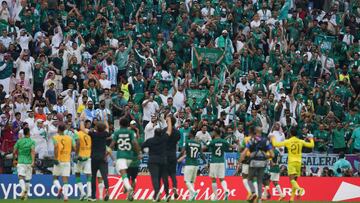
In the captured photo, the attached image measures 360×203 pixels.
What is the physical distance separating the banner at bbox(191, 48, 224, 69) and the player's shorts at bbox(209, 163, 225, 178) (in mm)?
9653

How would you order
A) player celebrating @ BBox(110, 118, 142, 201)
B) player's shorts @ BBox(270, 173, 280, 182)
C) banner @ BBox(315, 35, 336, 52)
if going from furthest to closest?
banner @ BBox(315, 35, 336, 52) < player's shorts @ BBox(270, 173, 280, 182) < player celebrating @ BBox(110, 118, 142, 201)

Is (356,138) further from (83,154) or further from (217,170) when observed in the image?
(83,154)

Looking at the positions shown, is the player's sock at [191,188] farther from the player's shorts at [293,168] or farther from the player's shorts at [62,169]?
the player's shorts at [62,169]

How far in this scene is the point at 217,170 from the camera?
4253 centimetres

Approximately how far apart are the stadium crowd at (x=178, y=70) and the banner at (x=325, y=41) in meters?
0.08

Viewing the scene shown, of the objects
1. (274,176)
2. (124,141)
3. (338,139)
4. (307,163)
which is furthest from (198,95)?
(124,141)

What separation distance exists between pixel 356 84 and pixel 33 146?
1859cm

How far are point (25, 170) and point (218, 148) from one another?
6408 millimetres

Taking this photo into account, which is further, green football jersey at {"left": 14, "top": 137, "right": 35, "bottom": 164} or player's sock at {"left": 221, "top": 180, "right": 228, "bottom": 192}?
player's sock at {"left": 221, "top": 180, "right": 228, "bottom": 192}

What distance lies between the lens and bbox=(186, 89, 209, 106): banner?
1959 inches

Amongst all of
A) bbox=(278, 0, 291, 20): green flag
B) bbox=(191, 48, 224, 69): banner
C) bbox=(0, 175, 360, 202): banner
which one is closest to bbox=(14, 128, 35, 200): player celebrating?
bbox=(0, 175, 360, 202): banner

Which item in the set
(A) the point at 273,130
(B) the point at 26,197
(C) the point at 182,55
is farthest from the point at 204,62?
(B) the point at 26,197

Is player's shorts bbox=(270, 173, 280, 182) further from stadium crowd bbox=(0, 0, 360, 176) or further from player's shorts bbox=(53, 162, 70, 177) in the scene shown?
player's shorts bbox=(53, 162, 70, 177)

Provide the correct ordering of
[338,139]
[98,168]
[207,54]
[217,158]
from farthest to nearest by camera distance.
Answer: [207,54]
[338,139]
[217,158]
[98,168]
